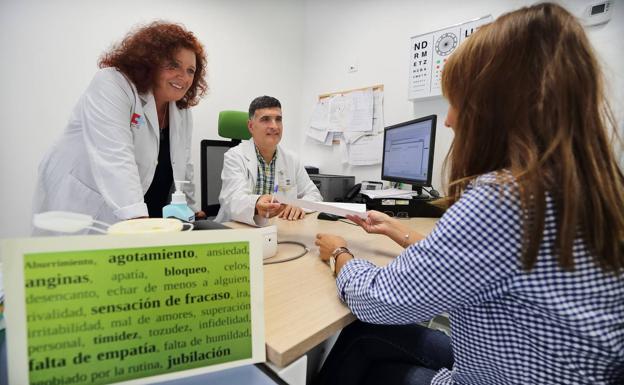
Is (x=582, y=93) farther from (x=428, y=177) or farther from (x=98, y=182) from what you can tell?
(x=98, y=182)

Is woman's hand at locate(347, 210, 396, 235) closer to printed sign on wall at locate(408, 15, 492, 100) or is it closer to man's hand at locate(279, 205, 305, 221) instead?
man's hand at locate(279, 205, 305, 221)

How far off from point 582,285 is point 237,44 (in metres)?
2.48

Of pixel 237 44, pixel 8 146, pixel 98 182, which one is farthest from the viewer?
→ pixel 237 44

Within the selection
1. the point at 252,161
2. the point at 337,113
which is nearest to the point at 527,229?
the point at 252,161

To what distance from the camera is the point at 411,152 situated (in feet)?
5.08

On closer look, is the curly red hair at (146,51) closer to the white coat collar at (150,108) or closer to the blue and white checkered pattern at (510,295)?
the white coat collar at (150,108)

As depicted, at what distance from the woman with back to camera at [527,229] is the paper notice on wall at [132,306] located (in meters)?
0.24

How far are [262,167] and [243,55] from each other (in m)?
1.15

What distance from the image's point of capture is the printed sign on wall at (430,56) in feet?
5.63

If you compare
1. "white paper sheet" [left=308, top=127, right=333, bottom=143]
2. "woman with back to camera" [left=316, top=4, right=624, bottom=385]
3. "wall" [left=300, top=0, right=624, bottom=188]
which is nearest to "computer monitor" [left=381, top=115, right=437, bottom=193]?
"wall" [left=300, top=0, right=624, bottom=188]

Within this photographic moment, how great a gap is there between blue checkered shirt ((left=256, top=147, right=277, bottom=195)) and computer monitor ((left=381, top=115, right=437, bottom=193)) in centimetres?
68

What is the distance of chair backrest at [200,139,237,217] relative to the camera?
1.91m

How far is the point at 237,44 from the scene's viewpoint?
7.61 ft

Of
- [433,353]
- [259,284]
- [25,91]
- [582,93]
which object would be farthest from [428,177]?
[25,91]
